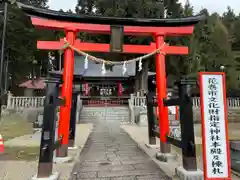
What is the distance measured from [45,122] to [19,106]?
42.6 ft

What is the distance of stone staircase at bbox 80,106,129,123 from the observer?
15.4m

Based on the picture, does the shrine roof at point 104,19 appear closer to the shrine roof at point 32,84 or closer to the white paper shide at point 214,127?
the white paper shide at point 214,127

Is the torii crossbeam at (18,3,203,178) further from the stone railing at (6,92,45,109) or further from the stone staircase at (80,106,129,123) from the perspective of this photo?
the stone railing at (6,92,45,109)

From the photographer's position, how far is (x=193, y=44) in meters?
20.3

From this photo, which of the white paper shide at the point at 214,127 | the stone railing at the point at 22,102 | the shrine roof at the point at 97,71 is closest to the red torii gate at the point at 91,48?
the white paper shide at the point at 214,127

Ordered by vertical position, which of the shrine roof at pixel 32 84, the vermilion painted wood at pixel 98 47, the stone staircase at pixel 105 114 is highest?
the shrine roof at pixel 32 84

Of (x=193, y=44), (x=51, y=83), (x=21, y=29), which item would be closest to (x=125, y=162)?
(x=51, y=83)

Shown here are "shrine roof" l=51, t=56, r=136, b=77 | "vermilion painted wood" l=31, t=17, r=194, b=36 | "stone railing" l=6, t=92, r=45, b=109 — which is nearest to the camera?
"vermilion painted wood" l=31, t=17, r=194, b=36

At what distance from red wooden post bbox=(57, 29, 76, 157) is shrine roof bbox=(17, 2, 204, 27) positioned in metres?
0.45

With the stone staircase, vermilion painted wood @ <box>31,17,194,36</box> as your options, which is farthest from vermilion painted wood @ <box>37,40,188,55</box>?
the stone staircase

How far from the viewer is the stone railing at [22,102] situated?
610 inches

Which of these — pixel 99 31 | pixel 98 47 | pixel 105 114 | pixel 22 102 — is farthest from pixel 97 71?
pixel 98 47

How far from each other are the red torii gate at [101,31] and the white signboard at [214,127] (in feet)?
7.45

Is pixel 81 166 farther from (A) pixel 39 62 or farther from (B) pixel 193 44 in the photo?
(A) pixel 39 62
